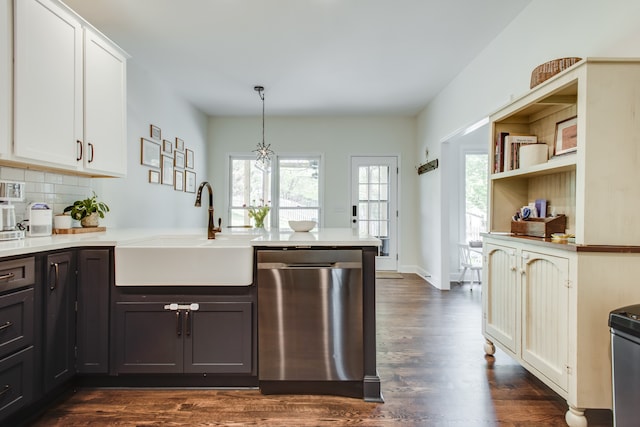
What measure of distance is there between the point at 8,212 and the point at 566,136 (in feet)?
11.0

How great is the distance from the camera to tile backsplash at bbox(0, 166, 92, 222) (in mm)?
2196

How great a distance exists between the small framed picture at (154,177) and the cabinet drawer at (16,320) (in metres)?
2.40

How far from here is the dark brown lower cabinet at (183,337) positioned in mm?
1993

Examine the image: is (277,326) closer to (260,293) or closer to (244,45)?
(260,293)

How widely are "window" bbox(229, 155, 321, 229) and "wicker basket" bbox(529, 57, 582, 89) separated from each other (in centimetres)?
415

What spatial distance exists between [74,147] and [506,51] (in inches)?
137

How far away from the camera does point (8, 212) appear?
2000 millimetres

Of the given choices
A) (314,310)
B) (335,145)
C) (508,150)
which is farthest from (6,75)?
(335,145)

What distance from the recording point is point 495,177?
2502 mm

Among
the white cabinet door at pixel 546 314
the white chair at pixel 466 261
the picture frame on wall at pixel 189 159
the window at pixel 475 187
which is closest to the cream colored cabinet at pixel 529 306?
the white cabinet door at pixel 546 314

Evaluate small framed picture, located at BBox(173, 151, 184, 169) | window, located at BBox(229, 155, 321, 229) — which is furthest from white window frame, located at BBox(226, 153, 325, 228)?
small framed picture, located at BBox(173, 151, 184, 169)

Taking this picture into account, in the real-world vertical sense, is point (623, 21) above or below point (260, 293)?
above

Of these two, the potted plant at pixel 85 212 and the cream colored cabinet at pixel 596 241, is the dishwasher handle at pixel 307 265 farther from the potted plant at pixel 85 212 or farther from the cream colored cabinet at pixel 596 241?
the potted plant at pixel 85 212

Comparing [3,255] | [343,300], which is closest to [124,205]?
[3,255]
